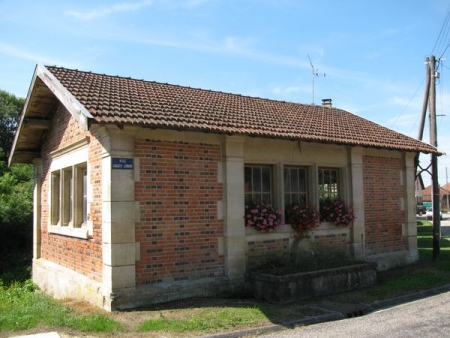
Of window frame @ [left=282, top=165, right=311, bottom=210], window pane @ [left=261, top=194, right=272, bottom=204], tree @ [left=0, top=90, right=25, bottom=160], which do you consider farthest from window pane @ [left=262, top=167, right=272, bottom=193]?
tree @ [left=0, top=90, right=25, bottom=160]

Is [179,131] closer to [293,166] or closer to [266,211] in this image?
[266,211]

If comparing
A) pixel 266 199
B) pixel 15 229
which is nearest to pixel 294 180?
pixel 266 199

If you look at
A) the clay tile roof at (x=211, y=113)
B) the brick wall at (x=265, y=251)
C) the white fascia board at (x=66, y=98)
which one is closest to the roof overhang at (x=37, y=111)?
the white fascia board at (x=66, y=98)

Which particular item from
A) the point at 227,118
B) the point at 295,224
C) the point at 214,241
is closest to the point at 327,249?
the point at 295,224

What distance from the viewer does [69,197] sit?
10852mm

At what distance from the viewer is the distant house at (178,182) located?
7969mm

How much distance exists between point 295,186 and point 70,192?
5372 millimetres

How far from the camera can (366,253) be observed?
1163 centimetres

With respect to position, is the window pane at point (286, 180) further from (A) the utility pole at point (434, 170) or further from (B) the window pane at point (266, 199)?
(A) the utility pole at point (434, 170)

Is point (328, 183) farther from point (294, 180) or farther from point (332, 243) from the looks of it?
point (332, 243)

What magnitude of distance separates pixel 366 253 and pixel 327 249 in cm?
143

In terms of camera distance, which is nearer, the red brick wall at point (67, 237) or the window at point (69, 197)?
the red brick wall at point (67, 237)

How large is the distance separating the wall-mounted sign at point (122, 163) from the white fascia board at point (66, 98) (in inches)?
29.4

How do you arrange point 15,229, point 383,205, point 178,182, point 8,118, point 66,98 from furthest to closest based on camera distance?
point 8,118 → point 15,229 → point 383,205 → point 178,182 → point 66,98
